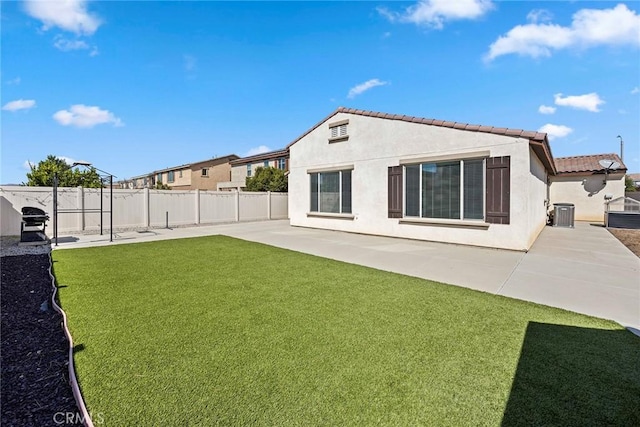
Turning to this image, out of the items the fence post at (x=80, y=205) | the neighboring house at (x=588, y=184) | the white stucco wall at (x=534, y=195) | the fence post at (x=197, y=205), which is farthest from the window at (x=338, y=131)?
the neighboring house at (x=588, y=184)

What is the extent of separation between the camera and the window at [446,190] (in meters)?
Answer: 9.15

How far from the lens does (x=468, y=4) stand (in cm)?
953

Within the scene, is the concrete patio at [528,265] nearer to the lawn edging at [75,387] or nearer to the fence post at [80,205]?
the fence post at [80,205]

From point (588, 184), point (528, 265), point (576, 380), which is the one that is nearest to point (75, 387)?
point (576, 380)

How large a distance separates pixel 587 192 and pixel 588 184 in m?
0.48

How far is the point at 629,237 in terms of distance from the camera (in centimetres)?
1109

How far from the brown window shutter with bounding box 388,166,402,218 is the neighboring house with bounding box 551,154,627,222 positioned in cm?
1383

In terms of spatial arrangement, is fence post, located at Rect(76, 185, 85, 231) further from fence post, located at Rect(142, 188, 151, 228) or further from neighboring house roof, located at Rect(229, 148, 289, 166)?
neighboring house roof, located at Rect(229, 148, 289, 166)

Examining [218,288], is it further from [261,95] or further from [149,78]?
[261,95]

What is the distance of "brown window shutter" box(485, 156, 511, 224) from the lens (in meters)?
8.50

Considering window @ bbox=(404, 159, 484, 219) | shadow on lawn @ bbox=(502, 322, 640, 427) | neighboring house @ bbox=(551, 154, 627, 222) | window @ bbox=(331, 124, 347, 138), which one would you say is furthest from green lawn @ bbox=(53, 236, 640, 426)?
neighboring house @ bbox=(551, 154, 627, 222)

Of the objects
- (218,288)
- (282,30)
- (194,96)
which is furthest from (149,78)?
(218,288)

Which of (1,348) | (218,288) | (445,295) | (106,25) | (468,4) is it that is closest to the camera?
(1,348)

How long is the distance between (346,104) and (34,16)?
1063 centimetres
